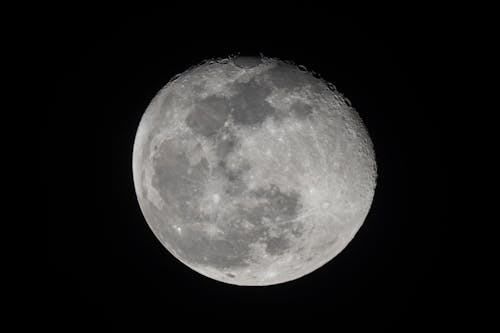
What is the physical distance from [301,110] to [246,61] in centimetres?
66

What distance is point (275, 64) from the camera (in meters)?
3.51

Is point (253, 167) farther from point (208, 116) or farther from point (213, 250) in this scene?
point (213, 250)

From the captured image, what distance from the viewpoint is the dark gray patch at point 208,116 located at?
10.5 ft

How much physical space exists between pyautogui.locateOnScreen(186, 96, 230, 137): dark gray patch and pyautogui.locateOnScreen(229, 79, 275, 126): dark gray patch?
8cm

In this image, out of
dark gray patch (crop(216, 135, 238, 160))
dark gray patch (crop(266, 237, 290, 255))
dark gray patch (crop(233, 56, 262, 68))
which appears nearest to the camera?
dark gray patch (crop(216, 135, 238, 160))

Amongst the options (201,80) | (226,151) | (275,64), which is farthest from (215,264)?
(275,64)

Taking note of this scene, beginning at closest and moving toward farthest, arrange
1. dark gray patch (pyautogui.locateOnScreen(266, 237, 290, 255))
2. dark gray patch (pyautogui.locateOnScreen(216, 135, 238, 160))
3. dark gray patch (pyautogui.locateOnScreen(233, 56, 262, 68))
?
dark gray patch (pyautogui.locateOnScreen(216, 135, 238, 160)) < dark gray patch (pyautogui.locateOnScreen(266, 237, 290, 255)) < dark gray patch (pyautogui.locateOnScreen(233, 56, 262, 68))

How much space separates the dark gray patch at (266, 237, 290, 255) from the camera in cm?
332

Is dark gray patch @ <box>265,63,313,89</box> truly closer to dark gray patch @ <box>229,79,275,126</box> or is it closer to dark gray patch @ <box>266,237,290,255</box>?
dark gray patch @ <box>229,79,275,126</box>

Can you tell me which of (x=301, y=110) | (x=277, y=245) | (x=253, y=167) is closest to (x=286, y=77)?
(x=301, y=110)

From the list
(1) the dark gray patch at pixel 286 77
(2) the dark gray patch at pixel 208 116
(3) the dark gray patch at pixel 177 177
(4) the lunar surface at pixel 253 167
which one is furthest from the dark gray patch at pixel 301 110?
(3) the dark gray patch at pixel 177 177

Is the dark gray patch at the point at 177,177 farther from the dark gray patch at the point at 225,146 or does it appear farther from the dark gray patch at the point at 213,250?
the dark gray patch at the point at 213,250

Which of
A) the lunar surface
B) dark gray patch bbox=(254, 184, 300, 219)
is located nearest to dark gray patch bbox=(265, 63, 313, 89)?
the lunar surface

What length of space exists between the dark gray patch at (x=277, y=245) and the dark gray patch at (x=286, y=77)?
1208 mm
